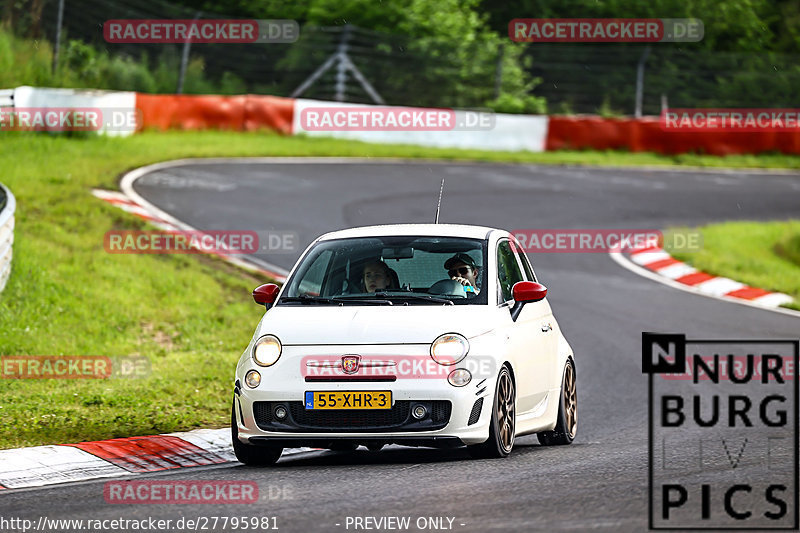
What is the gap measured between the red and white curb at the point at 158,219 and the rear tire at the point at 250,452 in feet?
25.8

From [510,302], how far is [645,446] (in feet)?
4.18

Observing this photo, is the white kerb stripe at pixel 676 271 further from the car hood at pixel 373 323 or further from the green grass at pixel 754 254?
the car hood at pixel 373 323

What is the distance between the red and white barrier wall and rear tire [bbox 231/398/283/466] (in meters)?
20.3

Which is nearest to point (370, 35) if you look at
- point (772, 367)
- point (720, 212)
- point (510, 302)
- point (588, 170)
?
point (588, 170)

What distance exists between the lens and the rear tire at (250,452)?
8.30 m

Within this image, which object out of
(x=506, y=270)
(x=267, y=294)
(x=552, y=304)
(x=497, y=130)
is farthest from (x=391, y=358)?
(x=497, y=130)

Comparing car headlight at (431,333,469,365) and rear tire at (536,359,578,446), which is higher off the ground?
car headlight at (431,333,469,365)

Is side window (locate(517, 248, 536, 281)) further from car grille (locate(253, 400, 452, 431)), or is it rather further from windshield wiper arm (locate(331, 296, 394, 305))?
car grille (locate(253, 400, 452, 431))

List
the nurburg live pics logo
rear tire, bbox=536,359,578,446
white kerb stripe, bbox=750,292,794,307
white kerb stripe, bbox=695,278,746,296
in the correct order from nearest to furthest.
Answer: the nurburg live pics logo → rear tire, bbox=536,359,578,446 → white kerb stripe, bbox=750,292,794,307 → white kerb stripe, bbox=695,278,746,296

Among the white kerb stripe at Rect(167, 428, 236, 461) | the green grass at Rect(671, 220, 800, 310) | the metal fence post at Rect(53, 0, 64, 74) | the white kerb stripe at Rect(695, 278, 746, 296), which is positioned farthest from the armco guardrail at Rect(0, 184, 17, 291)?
the metal fence post at Rect(53, 0, 64, 74)

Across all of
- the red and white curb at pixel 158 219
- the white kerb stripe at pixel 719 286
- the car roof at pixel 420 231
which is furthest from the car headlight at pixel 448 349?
the white kerb stripe at pixel 719 286

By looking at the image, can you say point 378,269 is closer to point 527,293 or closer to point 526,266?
point 527,293

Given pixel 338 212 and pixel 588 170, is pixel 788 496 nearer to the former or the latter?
pixel 338 212

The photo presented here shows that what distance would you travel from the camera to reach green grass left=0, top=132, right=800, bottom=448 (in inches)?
400
